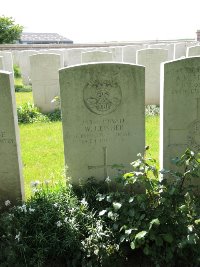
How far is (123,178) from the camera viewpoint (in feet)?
10.5

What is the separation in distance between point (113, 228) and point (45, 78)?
6.62 metres

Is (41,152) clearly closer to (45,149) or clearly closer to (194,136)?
(45,149)

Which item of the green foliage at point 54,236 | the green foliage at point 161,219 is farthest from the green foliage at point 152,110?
the green foliage at point 161,219

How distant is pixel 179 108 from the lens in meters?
4.02

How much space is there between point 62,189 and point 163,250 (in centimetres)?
150

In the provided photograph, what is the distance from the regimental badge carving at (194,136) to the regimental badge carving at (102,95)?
1.02m

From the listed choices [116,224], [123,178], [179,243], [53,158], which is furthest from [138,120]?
[53,158]

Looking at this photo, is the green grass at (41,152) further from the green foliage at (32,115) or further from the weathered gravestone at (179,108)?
the weathered gravestone at (179,108)

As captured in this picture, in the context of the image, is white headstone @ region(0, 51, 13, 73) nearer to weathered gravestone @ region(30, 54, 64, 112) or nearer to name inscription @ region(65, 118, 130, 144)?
weathered gravestone @ region(30, 54, 64, 112)

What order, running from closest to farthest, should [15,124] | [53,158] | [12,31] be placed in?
[15,124]
[53,158]
[12,31]

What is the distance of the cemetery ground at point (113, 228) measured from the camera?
300 centimetres

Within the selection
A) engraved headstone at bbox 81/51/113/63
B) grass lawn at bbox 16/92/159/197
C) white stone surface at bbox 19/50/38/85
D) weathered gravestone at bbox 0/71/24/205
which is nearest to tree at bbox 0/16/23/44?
white stone surface at bbox 19/50/38/85

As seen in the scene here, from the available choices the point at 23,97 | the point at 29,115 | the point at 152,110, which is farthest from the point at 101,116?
the point at 23,97

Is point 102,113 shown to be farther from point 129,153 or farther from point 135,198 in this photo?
point 135,198
